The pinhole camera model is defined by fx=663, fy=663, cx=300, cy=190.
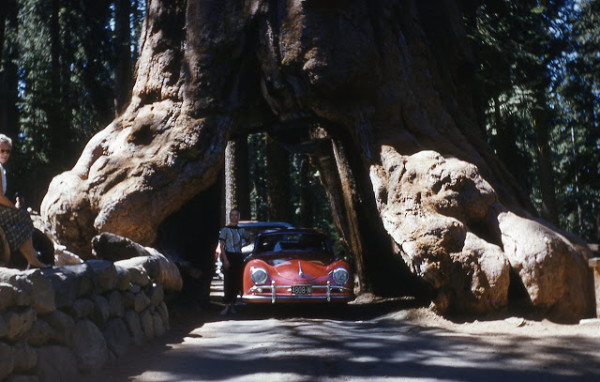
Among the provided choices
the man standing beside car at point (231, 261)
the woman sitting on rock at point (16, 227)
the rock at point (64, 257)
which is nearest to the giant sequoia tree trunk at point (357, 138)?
the rock at point (64, 257)

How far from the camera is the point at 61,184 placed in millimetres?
11961

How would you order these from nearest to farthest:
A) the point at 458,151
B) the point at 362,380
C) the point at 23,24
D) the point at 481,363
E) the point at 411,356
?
the point at 362,380, the point at 481,363, the point at 411,356, the point at 458,151, the point at 23,24

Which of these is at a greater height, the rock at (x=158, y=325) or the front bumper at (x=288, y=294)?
the front bumper at (x=288, y=294)

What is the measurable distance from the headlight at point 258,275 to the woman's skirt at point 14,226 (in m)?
5.76

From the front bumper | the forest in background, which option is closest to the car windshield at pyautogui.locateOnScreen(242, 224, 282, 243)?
the forest in background

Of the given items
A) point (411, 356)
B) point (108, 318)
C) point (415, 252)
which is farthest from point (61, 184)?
point (411, 356)

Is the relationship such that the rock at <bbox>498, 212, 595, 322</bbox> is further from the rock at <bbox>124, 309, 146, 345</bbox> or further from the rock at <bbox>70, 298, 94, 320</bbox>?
the rock at <bbox>70, 298, 94, 320</bbox>

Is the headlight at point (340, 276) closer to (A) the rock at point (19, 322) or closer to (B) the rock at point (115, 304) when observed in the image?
(B) the rock at point (115, 304)

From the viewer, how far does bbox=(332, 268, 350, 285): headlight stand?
1151 cm

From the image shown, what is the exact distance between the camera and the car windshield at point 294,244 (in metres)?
12.9

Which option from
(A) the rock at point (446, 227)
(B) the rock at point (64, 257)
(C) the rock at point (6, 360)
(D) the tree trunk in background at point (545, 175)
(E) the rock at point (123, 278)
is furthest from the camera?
(D) the tree trunk in background at point (545, 175)

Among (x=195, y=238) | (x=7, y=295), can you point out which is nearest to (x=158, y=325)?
(x=7, y=295)

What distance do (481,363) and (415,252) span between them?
332 centimetres

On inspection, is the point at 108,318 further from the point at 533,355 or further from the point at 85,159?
the point at 85,159
